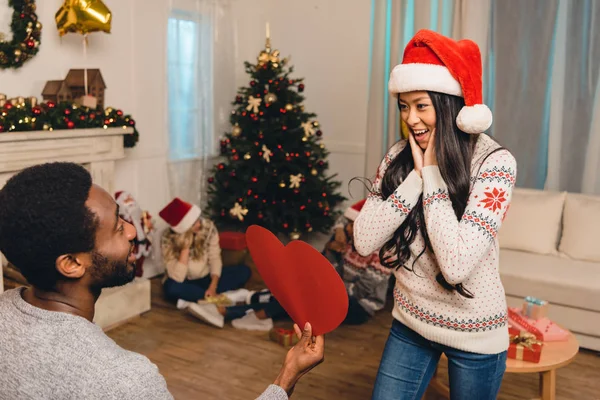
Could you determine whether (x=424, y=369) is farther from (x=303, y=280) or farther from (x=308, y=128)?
(x=308, y=128)

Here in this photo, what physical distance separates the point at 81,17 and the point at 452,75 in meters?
2.92

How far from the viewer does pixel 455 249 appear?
5.08 feet

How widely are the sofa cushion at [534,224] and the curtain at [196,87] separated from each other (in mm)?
2644

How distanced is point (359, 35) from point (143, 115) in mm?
1933

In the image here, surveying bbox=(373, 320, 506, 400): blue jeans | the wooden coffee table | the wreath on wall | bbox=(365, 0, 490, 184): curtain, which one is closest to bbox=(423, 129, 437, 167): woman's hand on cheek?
bbox=(373, 320, 506, 400): blue jeans

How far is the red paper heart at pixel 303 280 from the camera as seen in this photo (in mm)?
1387

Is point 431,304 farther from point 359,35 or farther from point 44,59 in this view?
point 359,35

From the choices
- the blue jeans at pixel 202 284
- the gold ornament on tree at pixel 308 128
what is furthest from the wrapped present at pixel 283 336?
the gold ornament on tree at pixel 308 128

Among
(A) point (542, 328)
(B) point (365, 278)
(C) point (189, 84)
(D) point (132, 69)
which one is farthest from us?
(C) point (189, 84)

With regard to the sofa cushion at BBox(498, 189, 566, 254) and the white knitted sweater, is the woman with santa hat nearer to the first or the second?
the white knitted sweater

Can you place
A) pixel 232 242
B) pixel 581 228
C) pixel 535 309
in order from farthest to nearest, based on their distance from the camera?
pixel 232 242 < pixel 581 228 < pixel 535 309

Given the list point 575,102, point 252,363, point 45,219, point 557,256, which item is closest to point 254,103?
point 252,363

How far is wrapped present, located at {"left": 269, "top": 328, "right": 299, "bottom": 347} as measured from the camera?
366 centimetres

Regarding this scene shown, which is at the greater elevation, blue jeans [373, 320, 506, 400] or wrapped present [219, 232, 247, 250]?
blue jeans [373, 320, 506, 400]
